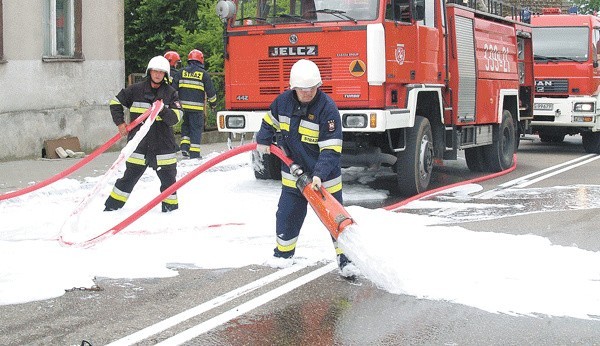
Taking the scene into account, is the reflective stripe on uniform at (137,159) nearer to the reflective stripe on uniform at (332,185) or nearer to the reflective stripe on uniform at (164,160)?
the reflective stripe on uniform at (164,160)

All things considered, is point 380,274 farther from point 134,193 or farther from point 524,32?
point 524,32

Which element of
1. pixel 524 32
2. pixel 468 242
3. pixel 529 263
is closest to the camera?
pixel 529 263

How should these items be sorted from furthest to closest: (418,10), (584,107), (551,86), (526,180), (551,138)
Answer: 1. (551,138)
2. (551,86)
3. (584,107)
4. (526,180)
5. (418,10)

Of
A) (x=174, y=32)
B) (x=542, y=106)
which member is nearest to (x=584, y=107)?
(x=542, y=106)

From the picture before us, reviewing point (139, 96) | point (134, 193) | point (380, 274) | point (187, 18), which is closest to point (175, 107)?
point (139, 96)

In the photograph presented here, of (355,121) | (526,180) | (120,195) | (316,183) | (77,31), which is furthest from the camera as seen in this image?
(77,31)

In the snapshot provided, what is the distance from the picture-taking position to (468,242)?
8.83 meters

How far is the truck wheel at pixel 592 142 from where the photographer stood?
20.3 m

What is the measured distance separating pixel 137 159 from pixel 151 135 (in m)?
0.29

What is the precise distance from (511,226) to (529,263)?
6.99 feet

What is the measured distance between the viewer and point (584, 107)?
1961cm

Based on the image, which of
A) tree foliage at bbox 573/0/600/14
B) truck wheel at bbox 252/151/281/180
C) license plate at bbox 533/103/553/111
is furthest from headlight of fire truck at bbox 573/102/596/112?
tree foliage at bbox 573/0/600/14

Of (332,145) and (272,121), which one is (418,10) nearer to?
(272,121)

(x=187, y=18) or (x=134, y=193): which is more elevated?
(x=187, y=18)
